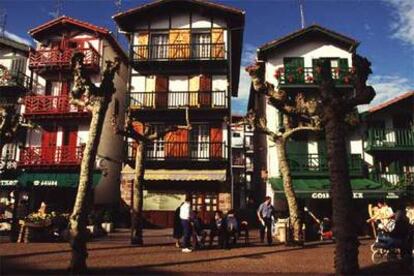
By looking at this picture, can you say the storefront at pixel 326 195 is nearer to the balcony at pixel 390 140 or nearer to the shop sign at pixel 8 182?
the balcony at pixel 390 140

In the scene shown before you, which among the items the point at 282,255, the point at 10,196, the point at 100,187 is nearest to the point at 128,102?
the point at 100,187

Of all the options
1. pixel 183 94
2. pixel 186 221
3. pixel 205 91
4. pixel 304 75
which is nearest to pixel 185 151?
pixel 183 94

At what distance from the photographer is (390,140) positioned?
2655cm

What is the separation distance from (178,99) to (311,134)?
8.93 m

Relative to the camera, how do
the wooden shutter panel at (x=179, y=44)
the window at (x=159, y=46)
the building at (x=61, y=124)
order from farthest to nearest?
the window at (x=159, y=46)
the wooden shutter panel at (x=179, y=44)
the building at (x=61, y=124)

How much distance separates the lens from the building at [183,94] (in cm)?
2644

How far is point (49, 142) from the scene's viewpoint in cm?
2848

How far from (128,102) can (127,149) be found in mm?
3297

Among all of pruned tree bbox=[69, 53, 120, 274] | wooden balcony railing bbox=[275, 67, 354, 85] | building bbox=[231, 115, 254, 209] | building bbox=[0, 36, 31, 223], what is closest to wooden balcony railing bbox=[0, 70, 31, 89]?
building bbox=[0, 36, 31, 223]

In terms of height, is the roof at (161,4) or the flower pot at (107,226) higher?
the roof at (161,4)

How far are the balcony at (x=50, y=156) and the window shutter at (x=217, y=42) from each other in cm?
1086

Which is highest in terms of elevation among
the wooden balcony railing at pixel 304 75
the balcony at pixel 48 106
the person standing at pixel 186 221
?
the wooden balcony railing at pixel 304 75

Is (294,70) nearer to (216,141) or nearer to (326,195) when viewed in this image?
(216,141)

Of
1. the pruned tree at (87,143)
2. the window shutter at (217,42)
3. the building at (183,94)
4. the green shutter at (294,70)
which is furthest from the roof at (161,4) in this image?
the pruned tree at (87,143)
